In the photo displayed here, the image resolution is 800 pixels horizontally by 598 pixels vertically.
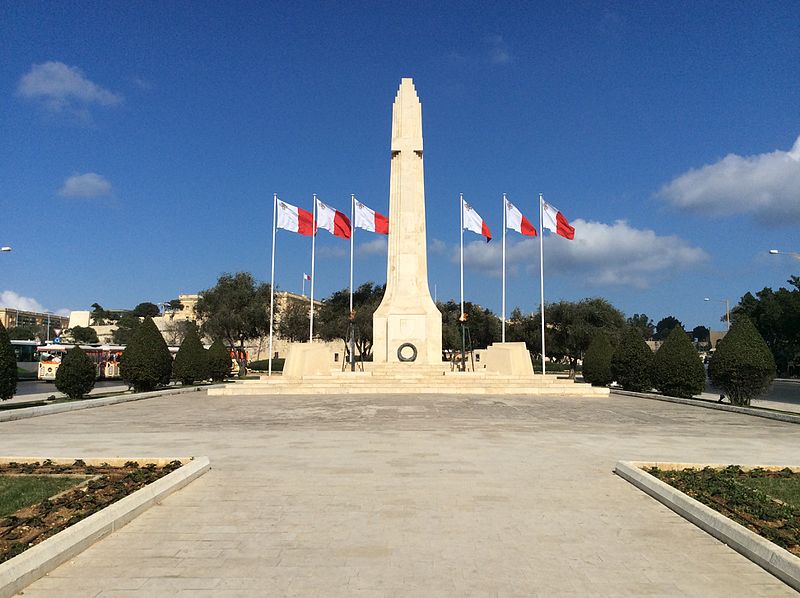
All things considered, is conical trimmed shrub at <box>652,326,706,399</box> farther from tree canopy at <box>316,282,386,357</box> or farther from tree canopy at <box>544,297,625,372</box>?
tree canopy at <box>544,297,625,372</box>

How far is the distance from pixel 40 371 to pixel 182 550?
3943 cm

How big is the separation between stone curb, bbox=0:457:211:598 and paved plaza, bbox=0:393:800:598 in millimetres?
85

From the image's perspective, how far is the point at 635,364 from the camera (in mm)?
25297

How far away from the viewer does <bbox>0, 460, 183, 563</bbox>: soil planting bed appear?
501cm

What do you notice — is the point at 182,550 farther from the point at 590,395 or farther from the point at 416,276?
the point at 416,276

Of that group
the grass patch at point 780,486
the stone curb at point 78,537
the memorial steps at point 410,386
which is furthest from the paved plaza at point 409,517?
the memorial steps at point 410,386

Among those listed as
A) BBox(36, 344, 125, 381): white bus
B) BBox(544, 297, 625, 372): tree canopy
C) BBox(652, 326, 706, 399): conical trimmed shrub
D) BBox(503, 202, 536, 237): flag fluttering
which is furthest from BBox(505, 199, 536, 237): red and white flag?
BBox(544, 297, 625, 372): tree canopy

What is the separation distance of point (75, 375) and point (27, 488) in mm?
14619

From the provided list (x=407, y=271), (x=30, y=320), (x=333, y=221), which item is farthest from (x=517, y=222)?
(x=30, y=320)

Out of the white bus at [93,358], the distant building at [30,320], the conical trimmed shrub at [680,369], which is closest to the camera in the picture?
the conical trimmed shrub at [680,369]

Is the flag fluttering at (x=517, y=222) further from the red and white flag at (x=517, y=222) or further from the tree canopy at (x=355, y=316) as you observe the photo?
the tree canopy at (x=355, y=316)

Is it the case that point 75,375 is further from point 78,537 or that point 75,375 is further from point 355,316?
point 355,316

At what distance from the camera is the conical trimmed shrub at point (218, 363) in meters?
33.3

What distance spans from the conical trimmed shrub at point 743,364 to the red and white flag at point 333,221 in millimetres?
19405
